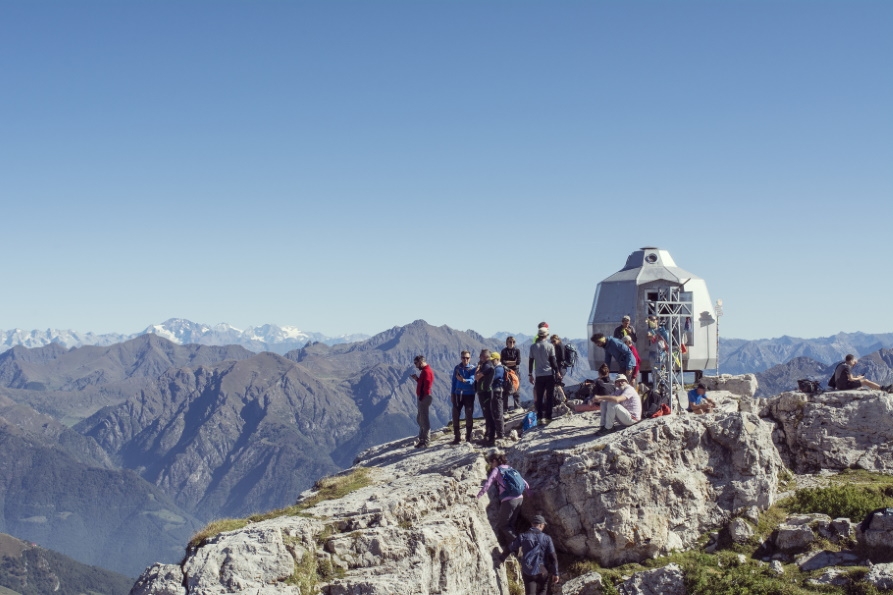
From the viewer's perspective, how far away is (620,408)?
2606cm

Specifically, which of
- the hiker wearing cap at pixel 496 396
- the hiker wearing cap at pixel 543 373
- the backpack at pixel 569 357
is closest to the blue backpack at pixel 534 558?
the hiker wearing cap at pixel 496 396

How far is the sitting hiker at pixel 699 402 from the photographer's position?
93.4 ft

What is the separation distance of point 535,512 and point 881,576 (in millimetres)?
9317

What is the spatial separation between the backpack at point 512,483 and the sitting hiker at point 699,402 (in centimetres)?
856

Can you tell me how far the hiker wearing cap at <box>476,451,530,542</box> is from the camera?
22922mm

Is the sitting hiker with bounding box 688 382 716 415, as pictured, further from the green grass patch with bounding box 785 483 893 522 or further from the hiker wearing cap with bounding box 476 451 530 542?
the hiker wearing cap with bounding box 476 451 530 542

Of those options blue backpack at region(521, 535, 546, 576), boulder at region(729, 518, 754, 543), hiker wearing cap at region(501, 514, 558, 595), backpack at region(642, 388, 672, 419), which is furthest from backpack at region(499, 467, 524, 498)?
backpack at region(642, 388, 672, 419)

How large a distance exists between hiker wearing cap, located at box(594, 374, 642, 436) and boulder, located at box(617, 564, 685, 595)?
4867 millimetres

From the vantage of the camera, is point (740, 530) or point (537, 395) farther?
point (537, 395)

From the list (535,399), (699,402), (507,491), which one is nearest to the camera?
(507,491)

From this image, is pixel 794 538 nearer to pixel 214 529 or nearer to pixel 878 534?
pixel 878 534

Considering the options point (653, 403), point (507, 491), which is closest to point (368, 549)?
point (507, 491)

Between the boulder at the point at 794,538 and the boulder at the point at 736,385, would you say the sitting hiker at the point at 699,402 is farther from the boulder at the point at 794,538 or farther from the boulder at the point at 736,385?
the boulder at the point at 736,385

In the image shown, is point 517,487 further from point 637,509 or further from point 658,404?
point 658,404
